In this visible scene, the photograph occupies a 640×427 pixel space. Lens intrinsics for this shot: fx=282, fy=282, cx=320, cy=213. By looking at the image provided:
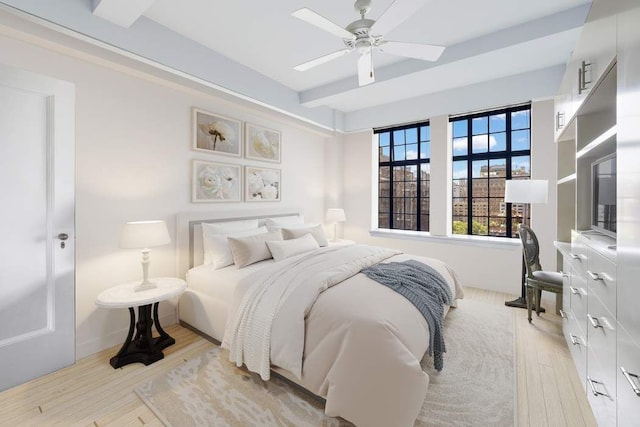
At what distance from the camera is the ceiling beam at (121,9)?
201 centimetres

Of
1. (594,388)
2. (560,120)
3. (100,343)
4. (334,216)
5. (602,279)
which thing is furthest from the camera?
(334,216)

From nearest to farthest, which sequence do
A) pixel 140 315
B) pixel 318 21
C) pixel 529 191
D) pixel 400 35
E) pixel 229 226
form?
Result: pixel 318 21 → pixel 140 315 → pixel 400 35 → pixel 529 191 → pixel 229 226

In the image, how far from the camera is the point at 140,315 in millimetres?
2299

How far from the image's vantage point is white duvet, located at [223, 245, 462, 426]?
1.48 meters

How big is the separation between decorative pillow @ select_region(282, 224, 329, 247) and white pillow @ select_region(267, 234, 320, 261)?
0.17m

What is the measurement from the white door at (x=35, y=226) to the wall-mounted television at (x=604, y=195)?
365 cm

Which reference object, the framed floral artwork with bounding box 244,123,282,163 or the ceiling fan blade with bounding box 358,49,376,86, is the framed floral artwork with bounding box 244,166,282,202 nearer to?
the framed floral artwork with bounding box 244,123,282,163

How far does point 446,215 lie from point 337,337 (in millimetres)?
3176

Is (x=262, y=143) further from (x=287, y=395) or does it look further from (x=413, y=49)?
(x=287, y=395)

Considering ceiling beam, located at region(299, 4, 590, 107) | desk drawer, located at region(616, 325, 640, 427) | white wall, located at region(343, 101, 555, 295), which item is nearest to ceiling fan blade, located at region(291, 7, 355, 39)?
ceiling beam, located at region(299, 4, 590, 107)

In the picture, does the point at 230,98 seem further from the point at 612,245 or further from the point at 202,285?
the point at 612,245

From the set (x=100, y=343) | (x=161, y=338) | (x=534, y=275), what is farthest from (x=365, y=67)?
(x=100, y=343)

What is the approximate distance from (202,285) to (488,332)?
8.90ft

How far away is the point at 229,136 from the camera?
344cm
